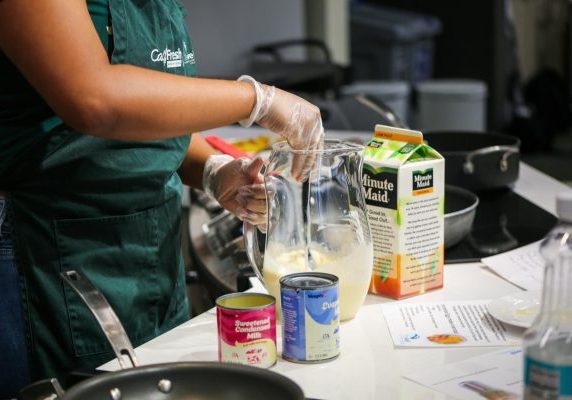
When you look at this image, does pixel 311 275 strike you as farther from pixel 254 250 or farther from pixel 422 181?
pixel 422 181

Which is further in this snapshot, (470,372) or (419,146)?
(419,146)

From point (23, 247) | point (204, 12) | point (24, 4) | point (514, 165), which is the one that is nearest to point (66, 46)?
point (24, 4)

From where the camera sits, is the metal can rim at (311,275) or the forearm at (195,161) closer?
the metal can rim at (311,275)

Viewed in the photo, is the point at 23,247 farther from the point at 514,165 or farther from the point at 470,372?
the point at 514,165

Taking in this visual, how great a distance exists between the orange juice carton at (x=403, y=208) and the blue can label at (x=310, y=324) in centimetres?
29

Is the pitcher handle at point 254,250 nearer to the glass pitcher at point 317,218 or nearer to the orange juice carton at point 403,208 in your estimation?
the glass pitcher at point 317,218

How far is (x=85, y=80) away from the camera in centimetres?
123

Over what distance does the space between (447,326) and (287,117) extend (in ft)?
1.44

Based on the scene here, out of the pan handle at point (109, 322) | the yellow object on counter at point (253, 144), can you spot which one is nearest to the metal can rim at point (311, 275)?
the pan handle at point (109, 322)

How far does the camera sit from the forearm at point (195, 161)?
72.7 inches

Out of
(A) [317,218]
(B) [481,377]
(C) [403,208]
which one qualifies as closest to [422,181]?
(C) [403,208]

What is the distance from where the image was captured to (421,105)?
6328 mm

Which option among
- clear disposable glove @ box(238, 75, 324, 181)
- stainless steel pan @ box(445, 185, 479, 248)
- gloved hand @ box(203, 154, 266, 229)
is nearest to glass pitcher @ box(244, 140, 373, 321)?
clear disposable glove @ box(238, 75, 324, 181)

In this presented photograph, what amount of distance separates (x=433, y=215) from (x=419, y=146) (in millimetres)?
129
